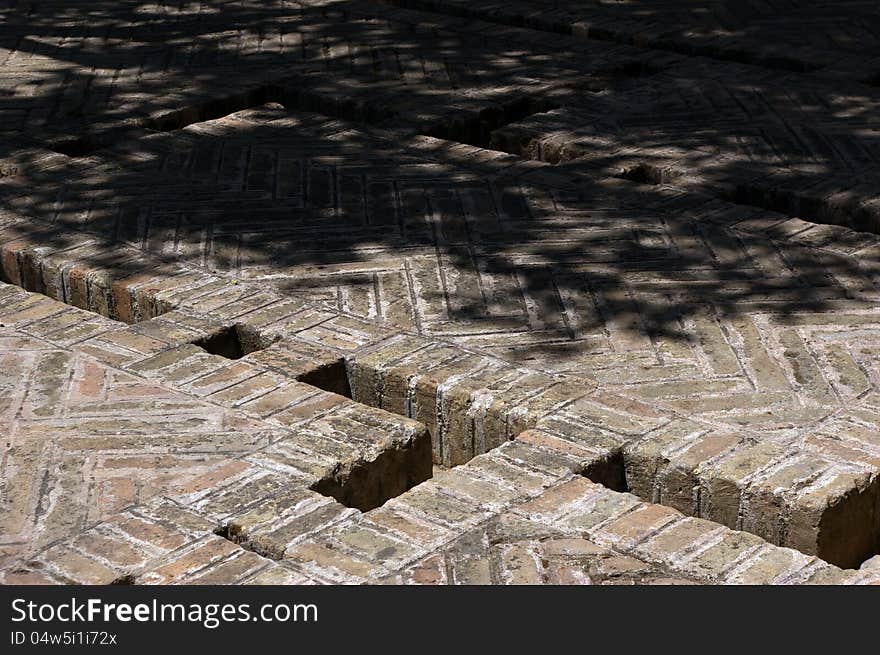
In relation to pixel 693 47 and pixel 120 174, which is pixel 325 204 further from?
pixel 693 47

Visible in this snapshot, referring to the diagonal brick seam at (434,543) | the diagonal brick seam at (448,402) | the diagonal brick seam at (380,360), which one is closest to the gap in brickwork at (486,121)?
the diagonal brick seam at (448,402)

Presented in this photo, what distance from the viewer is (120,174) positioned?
6.29m

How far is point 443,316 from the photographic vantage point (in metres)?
4.80

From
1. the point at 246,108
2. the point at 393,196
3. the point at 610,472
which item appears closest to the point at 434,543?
the point at 610,472

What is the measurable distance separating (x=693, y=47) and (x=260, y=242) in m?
3.73

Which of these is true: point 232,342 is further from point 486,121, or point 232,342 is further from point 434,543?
point 486,121

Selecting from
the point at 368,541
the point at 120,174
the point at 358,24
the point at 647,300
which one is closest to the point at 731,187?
the point at 647,300

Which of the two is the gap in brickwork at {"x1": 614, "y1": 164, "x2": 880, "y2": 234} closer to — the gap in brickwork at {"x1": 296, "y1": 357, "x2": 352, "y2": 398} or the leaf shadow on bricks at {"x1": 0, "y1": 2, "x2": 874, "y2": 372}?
the leaf shadow on bricks at {"x1": 0, "y1": 2, "x2": 874, "y2": 372}

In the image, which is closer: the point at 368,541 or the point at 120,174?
the point at 368,541

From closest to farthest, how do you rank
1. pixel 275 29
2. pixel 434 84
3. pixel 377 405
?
pixel 377 405, pixel 434 84, pixel 275 29

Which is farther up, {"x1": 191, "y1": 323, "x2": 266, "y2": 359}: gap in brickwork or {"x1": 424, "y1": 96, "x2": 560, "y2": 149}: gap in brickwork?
{"x1": 424, "y1": 96, "x2": 560, "y2": 149}: gap in brickwork

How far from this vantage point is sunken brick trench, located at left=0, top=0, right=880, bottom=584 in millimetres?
3549

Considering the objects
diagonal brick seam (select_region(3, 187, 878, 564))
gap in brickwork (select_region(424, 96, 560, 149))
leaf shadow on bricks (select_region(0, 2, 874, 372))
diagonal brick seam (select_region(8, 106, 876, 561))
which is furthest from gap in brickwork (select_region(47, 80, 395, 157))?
diagonal brick seam (select_region(8, 106, 876, 561))

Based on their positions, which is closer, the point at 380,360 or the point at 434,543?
the point at 434,543
